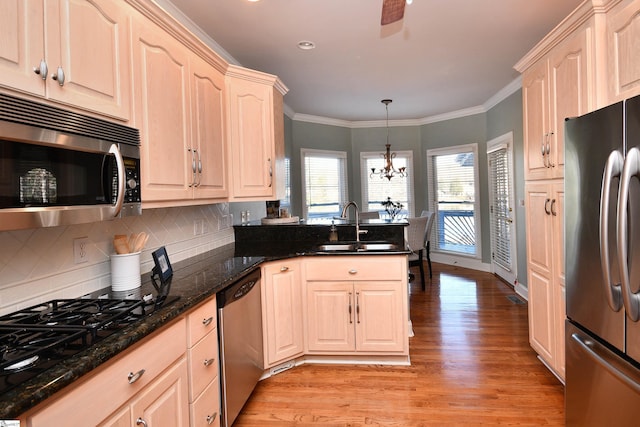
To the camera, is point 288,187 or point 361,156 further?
point 361,156

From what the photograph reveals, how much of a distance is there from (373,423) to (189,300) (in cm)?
131

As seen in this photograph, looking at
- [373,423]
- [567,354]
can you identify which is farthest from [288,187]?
[567,354]

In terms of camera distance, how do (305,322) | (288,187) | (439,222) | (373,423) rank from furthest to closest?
(439,222)
(288,187)
(305,322)
(373,423)

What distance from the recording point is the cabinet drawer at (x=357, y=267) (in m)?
2.77

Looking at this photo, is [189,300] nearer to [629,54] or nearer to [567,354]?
[567,354]

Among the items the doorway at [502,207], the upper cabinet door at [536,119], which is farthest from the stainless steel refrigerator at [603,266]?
the doorway at [502,207]

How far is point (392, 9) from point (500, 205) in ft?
14.3

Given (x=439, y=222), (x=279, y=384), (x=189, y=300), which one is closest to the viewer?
(x=189, y=300)

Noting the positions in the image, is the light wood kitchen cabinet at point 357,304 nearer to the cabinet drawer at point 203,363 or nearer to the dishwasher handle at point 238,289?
the dishwasher handle at point 238,289

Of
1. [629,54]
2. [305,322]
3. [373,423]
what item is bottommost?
[373,423]

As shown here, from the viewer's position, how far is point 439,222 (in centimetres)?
678

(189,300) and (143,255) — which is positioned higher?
(143,255)

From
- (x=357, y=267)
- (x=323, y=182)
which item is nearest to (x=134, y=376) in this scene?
(x=357, y=267)

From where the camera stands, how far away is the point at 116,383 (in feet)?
3.90
